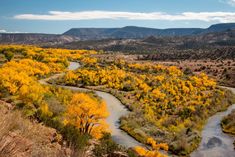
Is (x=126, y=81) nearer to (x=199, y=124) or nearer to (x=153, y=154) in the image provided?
(x=199, y=124)

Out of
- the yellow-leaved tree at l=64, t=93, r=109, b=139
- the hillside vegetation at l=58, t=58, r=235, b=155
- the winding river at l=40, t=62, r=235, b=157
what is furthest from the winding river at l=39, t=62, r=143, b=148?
the yellow-leaved tree at l=64, t=93, r=109, b=139

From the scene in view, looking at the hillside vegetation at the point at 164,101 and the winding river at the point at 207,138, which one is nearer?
the winding river at the point at 207,138

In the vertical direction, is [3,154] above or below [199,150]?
above

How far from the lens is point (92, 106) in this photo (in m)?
38.4

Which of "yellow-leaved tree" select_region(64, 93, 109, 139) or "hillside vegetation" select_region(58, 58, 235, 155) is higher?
"yellow-leaved tree" select_region(64, 93, 109, 139)

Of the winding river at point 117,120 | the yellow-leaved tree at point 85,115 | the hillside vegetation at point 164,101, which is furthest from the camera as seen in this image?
the hillside vegetation at point 164,101

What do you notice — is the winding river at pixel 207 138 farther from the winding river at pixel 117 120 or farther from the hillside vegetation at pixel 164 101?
the hillside vegetation at pixel 164 101

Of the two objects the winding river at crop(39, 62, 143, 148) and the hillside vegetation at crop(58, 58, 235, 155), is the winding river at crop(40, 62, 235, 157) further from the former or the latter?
the hillside vegetation at crop(58, 58, 235, 155)

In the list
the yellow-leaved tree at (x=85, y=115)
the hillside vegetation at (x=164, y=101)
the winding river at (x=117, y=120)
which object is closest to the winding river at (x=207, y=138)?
the winding river at (x=117, y=120)

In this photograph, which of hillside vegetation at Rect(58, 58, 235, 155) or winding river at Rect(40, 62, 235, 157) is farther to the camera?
hillside vegetation at Rect(58, 58, 235, 155)

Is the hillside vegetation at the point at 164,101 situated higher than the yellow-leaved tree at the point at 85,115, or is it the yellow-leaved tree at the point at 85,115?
the yellow-leaved tree at the point at 85,115

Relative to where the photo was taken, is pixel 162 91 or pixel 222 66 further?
pixel 222 66

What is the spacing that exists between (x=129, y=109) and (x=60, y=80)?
26705mm

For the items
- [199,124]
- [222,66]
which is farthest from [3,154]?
[222,66]
